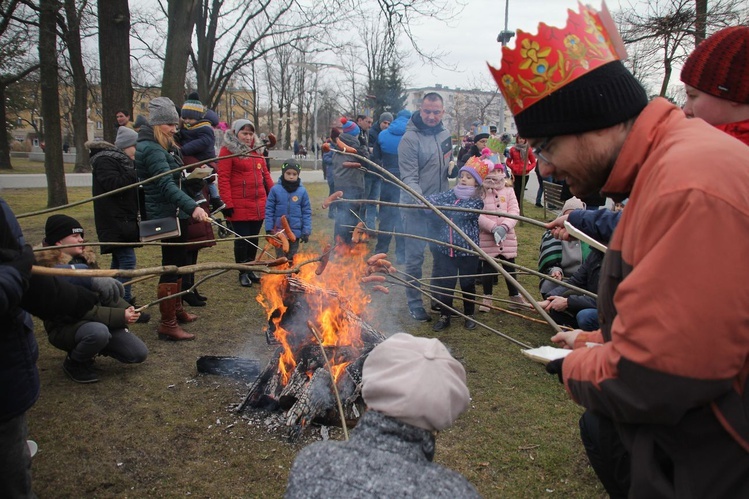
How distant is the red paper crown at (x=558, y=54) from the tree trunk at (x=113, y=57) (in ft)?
32.0

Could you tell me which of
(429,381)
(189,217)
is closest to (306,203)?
(189,217)

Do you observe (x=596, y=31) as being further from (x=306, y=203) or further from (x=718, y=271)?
(x=306, y=203)

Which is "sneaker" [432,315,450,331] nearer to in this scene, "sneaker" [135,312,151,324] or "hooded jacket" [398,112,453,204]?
"hooded jacket" [398,112,453,204]

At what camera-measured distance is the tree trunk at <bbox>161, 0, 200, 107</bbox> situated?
1135 centimetres

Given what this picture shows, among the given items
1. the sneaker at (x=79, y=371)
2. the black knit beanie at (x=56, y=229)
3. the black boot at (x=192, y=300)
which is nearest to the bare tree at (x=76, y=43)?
the black boot at (x=192, y=300)

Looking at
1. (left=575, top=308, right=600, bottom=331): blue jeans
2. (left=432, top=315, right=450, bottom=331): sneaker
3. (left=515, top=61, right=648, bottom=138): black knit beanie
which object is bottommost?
(left=432, top=315, right=450, bottom=331): sneaker

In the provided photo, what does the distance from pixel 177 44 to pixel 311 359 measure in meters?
10.0

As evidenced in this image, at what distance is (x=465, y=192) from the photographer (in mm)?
5688

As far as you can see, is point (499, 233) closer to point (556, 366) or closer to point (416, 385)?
point (556, 366)

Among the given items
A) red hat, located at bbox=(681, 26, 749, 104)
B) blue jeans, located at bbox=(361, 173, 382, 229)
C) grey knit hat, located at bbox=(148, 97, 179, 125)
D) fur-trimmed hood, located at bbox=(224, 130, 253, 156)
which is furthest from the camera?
blue jeans, located at bbox=(361, 173, 382, 229)

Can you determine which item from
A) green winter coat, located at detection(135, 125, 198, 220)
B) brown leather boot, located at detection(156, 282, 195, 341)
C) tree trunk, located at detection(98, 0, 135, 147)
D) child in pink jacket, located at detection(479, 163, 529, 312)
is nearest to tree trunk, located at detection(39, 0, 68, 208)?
tree trunk, located at detection(98, 0, 135, 147)

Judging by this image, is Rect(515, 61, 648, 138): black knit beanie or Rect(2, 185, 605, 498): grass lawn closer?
Rect(515, 61, 648, 138): black knit beanie

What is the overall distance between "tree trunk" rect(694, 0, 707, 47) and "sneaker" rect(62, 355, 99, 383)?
12.3 m

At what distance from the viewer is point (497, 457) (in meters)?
3.41
